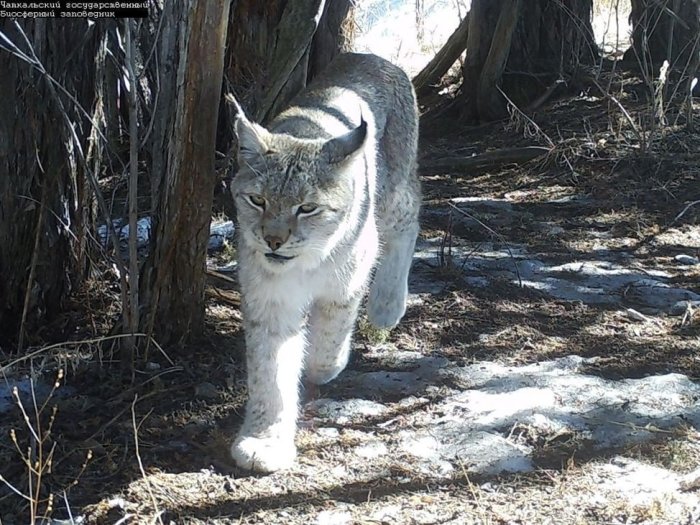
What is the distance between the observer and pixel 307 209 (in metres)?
3.70

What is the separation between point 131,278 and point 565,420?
1840mm

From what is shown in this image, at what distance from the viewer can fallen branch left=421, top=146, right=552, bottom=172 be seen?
7.48m

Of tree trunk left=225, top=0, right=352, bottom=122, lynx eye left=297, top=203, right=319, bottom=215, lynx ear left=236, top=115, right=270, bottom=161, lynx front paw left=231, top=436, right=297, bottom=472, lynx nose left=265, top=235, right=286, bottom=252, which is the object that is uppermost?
tree trunk left=225, top=0, right=352, bottom=122

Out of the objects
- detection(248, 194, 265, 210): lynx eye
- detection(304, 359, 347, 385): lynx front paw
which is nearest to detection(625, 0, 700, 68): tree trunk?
detection(304, 359, 347, 385): lynx front paw

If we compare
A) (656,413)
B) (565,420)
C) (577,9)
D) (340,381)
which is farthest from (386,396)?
(577,9)

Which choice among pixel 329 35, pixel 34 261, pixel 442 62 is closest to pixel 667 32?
pixel 442 62

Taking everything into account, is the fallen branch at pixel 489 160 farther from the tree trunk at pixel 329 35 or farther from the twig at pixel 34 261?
the twig at pixel 34 261

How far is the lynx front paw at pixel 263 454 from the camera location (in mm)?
3492

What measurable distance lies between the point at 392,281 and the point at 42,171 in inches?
69.9

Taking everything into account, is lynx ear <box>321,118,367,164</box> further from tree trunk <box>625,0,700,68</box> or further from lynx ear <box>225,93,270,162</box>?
A: tree trunk <box>625,0,700,68</box>

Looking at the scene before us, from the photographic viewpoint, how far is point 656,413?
3.91 m

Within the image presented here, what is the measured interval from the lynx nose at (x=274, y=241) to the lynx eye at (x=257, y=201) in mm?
154

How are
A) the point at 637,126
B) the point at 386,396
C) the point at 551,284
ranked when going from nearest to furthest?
the point at 386,396 < the point at 551,284 < the point at 637,126

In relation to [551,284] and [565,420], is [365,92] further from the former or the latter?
[565,420]
